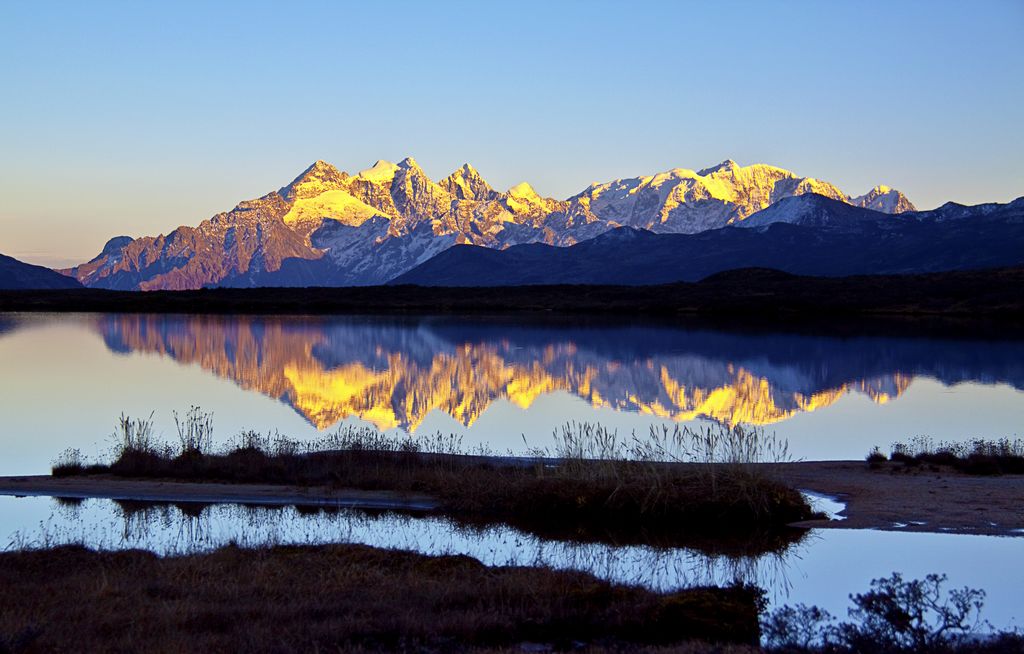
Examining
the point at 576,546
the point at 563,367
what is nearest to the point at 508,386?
the point at 563,367

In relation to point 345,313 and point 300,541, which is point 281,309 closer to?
point 345,313

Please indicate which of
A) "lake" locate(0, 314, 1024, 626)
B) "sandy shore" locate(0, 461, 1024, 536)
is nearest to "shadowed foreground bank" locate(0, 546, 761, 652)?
"lake" locate(0, 314, 1024, 626)

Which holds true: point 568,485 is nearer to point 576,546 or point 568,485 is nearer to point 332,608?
point 576,546

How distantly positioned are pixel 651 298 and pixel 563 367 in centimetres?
8984

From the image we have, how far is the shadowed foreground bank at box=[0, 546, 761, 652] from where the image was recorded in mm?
9586

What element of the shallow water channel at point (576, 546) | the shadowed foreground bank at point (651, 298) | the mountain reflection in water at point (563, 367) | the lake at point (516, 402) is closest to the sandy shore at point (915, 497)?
the shallow water channel at point (576, 546)

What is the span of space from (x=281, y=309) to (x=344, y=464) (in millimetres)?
117227

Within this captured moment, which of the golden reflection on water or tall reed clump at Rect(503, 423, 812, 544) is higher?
tall reed clump at Rect(503, 423, 812, 544)

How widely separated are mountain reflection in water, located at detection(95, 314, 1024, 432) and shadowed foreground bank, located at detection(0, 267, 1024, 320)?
4264cm

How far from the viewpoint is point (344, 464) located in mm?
23016

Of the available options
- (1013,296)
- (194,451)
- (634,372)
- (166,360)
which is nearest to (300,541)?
(194,451)

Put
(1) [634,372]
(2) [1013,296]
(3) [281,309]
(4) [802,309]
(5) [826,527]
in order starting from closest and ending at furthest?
1. (5) [826,527]
2. (1) [634,372]
3. (2) [1013,296]
4. (4) [802,309]
5. (3) [281,309]

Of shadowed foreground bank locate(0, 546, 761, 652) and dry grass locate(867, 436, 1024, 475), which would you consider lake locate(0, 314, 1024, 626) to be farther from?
dry grass locate(867, 436, 1024, 475)

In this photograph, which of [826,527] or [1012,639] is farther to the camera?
[826,527]
